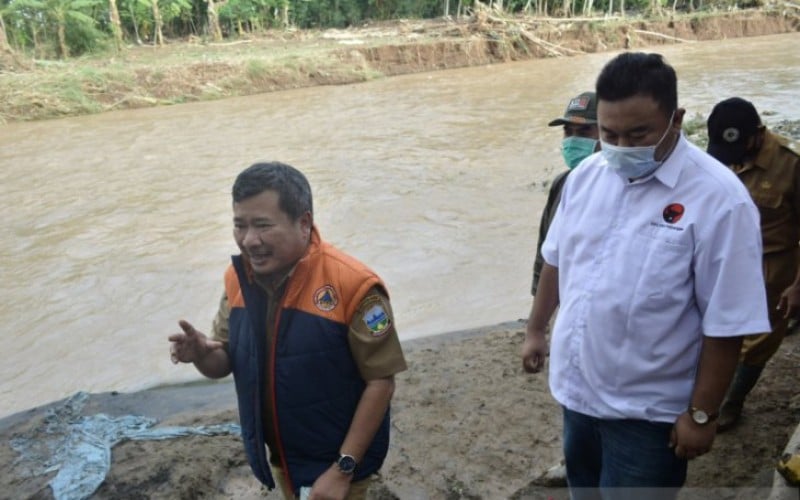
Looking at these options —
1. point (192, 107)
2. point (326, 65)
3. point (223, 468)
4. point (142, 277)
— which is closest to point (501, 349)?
point (223, 468)

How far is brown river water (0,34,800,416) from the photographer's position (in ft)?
20.5

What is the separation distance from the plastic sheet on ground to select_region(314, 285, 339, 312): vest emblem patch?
2157 mm

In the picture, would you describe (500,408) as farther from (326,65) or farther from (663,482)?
(326,65)

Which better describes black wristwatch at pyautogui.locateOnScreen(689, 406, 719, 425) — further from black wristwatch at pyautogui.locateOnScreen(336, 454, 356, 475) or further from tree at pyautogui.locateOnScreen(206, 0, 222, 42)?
tree at pyautogui.locateOnScreen(206, 0, 222, 42)

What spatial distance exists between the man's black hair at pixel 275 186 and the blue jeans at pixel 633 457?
1038mm

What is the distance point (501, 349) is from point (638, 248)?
9.91 ft

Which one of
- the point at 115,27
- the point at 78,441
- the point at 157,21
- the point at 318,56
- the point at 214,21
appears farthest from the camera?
the point at 214,21

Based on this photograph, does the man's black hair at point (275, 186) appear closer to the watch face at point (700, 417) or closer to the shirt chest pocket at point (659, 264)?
the shirt chest pocket at point (659, 264)

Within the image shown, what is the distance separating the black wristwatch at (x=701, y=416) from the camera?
1.79 metres

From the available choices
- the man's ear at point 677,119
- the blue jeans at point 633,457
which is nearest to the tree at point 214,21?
the man's ear at point 677,119

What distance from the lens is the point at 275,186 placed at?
1.92 metres

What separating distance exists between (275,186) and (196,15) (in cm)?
3736

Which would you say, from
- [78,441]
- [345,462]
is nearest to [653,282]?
[345,462]

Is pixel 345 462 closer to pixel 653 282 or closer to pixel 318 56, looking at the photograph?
pixel 653 282
